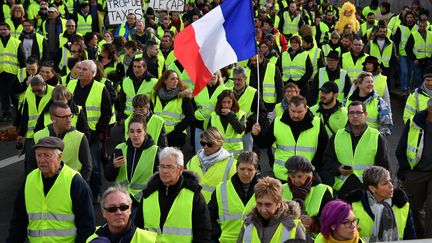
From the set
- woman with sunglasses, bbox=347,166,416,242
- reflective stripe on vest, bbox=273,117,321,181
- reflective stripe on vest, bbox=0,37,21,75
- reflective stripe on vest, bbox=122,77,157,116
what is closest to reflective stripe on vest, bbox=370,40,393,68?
reflective stripe on vest, bbox=122,77,157,116

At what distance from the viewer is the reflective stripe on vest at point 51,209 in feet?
22.4

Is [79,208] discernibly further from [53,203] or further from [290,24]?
[290,24]

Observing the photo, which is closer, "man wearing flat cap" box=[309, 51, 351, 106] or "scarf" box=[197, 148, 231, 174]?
"scarf" box=[197, 148, 231, 174]

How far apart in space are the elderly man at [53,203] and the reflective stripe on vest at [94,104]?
4.42m

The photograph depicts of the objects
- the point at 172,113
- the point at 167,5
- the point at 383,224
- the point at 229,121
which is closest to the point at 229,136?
the point at 229,121

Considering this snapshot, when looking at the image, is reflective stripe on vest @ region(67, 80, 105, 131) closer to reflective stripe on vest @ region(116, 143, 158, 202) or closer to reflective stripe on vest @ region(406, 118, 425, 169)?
reflective stripe on vest @ region(116, 143, 158, 202)

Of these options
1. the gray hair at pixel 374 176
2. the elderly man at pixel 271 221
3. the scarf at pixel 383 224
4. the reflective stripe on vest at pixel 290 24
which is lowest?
the scarf at pixel 383 224

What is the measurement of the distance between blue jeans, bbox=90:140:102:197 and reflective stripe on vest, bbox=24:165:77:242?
4.09m

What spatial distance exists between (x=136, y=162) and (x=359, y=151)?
2.13 m

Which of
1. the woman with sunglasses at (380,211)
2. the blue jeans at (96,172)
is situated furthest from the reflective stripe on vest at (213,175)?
the blue jeans at (96,172)

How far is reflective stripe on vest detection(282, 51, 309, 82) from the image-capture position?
14727 mm

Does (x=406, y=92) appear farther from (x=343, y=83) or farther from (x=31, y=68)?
(x=31, y=68)

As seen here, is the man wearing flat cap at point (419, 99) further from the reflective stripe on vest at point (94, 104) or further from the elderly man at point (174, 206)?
the elderly man at point (174, 206)

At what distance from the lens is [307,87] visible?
14.8 m
